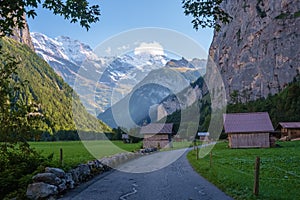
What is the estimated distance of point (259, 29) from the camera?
13625cm

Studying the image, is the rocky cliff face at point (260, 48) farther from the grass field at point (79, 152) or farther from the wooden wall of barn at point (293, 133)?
the grass field at point (79, 152)

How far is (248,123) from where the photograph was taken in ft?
166

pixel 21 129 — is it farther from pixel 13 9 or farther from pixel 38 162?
pixel 13 9

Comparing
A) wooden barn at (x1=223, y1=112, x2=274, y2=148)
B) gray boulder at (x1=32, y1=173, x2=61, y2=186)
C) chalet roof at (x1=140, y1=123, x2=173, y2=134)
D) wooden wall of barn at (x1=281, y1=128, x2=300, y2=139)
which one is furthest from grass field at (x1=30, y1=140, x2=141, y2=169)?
wooden wall of barn at (x1=281, y1=128, x2=300, y2=139)

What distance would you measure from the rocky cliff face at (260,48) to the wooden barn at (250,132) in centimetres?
7384

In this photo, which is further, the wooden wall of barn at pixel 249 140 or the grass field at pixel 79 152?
the wooden wall of barn at pixel 249 140

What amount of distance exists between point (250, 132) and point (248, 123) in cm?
188

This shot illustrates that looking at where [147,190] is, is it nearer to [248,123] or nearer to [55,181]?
[55,181]

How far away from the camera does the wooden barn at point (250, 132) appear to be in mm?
48844

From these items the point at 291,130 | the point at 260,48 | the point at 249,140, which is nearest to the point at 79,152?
the point at 249,140

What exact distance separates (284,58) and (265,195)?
396 feet

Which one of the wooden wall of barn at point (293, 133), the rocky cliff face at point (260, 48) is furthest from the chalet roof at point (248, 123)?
the rocky cliff face at point (260, 48)

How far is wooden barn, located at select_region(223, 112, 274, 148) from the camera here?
48.8 meters

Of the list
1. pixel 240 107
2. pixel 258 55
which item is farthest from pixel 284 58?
pixel 240 107
